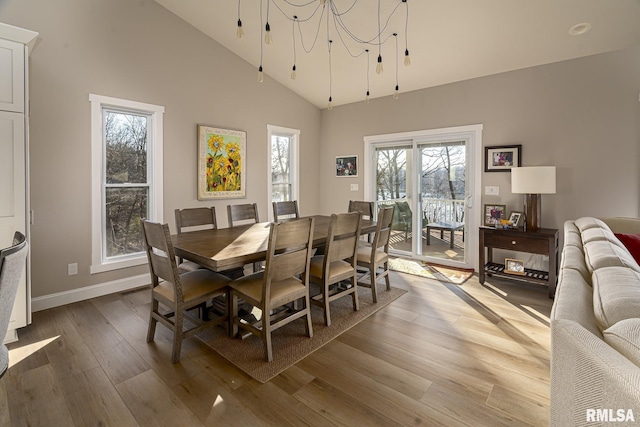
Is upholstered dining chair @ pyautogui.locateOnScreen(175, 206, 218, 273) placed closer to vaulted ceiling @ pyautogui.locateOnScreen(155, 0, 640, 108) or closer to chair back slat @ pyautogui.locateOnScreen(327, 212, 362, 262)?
chair back slat @ pyautogui.locateOnScreen(327, 212, 362, 262)

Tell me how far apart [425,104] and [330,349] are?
3.74 m

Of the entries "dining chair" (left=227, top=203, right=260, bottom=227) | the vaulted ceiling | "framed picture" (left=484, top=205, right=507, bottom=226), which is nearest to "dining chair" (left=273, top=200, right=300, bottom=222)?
"dining chair" (left=227, top=203, right=260, bottom=227)

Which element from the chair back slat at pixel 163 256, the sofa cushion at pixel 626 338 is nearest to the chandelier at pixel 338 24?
the chair back slat at pixel 163 256

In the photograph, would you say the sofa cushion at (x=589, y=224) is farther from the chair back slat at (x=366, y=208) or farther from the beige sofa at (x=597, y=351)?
the chair back slat at (x=366, y=208)

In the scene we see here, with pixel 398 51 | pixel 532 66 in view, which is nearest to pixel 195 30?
pixel 398 51

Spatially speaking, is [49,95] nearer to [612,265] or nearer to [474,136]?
[612,265]

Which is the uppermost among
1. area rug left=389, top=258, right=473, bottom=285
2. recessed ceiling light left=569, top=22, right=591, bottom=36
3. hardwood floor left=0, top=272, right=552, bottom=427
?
recessed ceiling light left=569, top=22, right=591, bottom=36

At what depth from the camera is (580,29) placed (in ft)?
10.0

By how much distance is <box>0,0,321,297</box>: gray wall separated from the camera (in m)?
3.02

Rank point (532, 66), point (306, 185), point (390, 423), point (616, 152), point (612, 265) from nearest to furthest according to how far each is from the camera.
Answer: point (612, 265) < point (390, 423) < point (616, 152) < point (532, 66) < point (306, 185)

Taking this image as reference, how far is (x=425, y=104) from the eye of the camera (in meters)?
4.59

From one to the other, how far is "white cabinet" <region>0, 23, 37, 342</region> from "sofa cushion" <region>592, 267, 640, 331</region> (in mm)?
3510

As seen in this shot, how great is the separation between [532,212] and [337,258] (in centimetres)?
240

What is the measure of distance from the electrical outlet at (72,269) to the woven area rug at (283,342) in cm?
178
